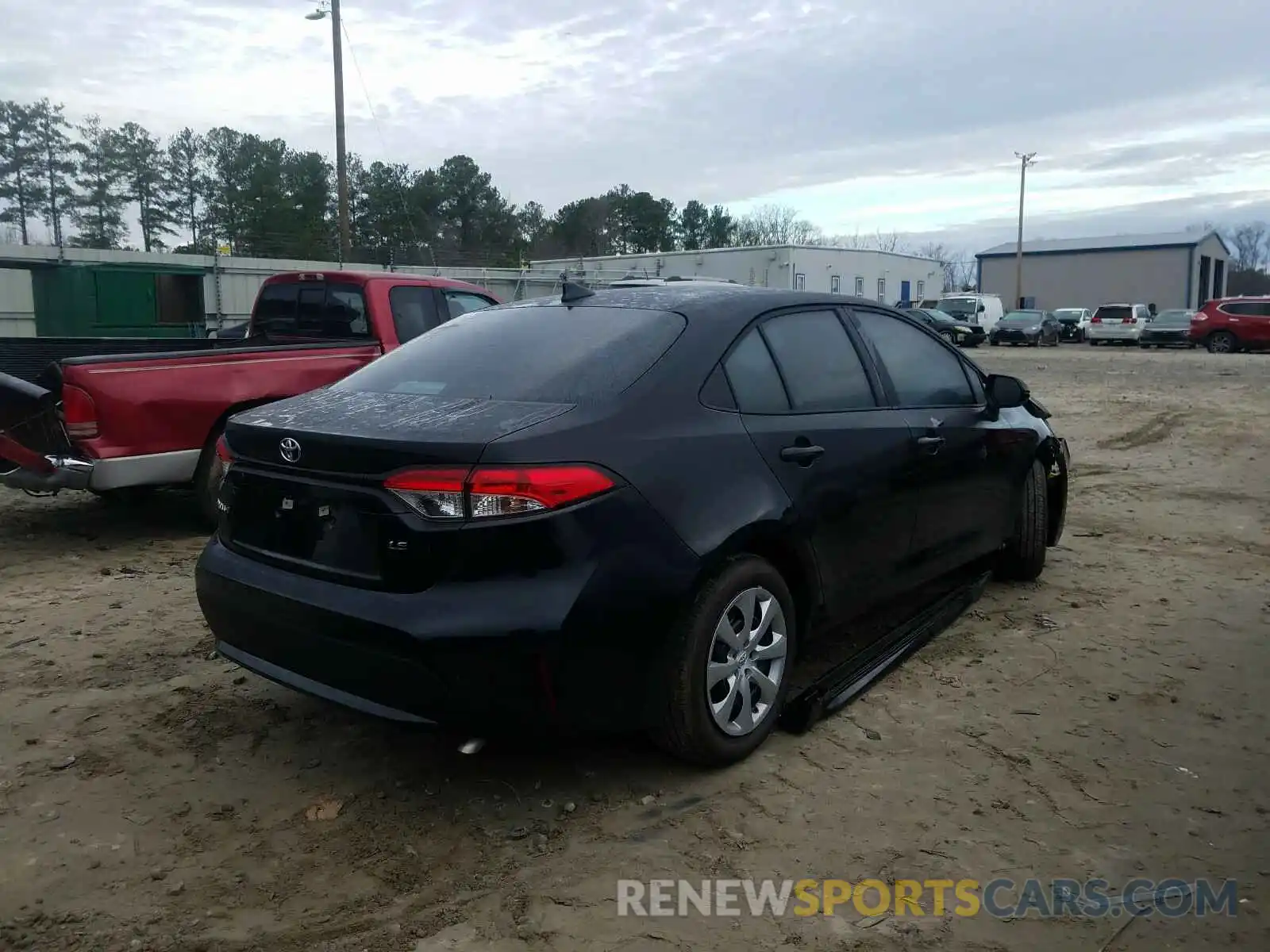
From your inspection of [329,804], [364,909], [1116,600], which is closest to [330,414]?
[329,804]

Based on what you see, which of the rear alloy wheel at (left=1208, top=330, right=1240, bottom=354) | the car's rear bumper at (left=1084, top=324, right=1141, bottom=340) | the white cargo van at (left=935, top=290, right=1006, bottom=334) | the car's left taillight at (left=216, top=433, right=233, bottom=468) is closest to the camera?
the car's left taillight at (left=216, top=433, right=233, bottom=468)

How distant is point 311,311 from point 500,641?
5.80 meters

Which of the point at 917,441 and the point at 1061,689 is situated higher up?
the point at 917,441

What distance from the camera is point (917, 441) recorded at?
4.36 meters

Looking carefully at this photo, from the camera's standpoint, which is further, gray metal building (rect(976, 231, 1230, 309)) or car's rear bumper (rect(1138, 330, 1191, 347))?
gray metal building (rect(976, 231, 1230, 309))

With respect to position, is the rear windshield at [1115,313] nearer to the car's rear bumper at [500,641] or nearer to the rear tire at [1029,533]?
the rear tire at [1029,533]

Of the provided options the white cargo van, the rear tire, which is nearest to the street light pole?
the rear tire

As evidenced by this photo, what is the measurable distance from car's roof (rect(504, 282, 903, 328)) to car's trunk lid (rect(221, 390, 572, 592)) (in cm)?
83

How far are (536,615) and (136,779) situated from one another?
1658 mm

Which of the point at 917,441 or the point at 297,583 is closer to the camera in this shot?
the point at 297,583

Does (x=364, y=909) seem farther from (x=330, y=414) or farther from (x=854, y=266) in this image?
(x=854, y=266)

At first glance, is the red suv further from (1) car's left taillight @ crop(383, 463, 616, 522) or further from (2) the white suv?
(1) car's left taillight @ crop(383, 463, 616, 522)

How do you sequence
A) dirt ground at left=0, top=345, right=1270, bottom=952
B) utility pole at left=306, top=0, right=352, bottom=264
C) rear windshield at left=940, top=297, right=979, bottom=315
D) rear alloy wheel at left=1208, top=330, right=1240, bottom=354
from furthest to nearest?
rear windshield at left=940, top=297, right=979, bottom=315
rear alloy wheel at left=1208, top=330, right=1240, bottom=354
utility pole at left=306, top=0, right=352, bottom=264
dirt ground at left=0, top=345, right=1270, bottom=952

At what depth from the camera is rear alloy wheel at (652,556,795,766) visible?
325cm
